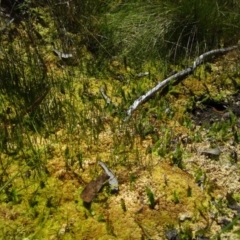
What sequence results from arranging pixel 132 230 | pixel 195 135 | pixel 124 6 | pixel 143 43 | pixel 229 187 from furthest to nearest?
1. pixel 124 6
2. pixel 143 43
3. pixel 195 135
4. pixel 229 187
5. pixel 132 230

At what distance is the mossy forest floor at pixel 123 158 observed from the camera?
8.38ft

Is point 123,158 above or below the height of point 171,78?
below

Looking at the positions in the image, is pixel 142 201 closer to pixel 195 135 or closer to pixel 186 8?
pixel 195 135

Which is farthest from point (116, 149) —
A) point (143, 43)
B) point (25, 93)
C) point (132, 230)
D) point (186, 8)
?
point (186, 8)

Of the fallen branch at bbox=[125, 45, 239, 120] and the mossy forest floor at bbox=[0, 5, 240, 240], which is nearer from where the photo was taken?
the mossy forest floor at bbox=[0, 5, 240, 240]

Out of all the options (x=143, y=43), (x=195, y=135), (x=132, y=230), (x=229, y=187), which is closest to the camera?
(x=132, y=230)

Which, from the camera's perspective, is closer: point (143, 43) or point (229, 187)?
point (229, 187)

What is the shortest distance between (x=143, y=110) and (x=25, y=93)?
98 centimetres

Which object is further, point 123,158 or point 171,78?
point 171,78

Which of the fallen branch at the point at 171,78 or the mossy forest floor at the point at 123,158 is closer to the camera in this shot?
the mossy forest floor at the point at 123,158

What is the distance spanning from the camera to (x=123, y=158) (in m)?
2.97

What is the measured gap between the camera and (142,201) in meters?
2.71

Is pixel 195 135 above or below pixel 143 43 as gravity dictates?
below

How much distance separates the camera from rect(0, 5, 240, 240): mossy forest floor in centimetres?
255
